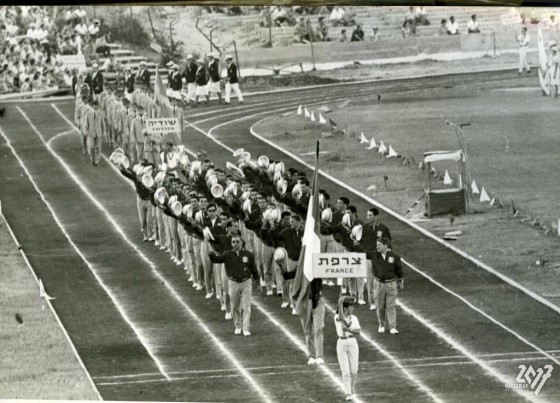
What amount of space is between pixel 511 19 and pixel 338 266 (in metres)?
2.95

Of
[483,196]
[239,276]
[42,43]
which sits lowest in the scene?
[239,276]

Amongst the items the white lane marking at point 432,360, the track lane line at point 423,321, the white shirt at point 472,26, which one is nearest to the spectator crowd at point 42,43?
the track lane line at point 423,321

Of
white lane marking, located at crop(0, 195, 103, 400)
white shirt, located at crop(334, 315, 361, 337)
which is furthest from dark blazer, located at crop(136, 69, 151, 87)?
white shirt, located at crop(334, 315, 361, 337)

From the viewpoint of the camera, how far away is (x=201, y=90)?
19.4m

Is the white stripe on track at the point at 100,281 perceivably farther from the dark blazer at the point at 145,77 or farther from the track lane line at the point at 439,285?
the track lane line at the point at 439,285

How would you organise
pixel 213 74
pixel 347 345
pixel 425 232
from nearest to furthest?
pixel 347 345, pixel 425 232, pixel 213 74

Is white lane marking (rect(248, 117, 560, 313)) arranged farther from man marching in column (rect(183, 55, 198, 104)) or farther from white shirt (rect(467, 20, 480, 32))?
white shirt (rect(467, 20, 480, 32))

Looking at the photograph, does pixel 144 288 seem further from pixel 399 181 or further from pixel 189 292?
pixel 399 181

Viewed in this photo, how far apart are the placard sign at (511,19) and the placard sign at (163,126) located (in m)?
3.47

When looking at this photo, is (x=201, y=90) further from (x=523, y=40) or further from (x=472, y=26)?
(x=523, y=40)

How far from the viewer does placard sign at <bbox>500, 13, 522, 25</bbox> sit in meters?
18.5

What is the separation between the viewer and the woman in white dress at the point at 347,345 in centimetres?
1775

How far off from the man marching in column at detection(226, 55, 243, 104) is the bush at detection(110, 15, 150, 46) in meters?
0.86

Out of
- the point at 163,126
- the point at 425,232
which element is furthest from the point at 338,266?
the point at 163,126
